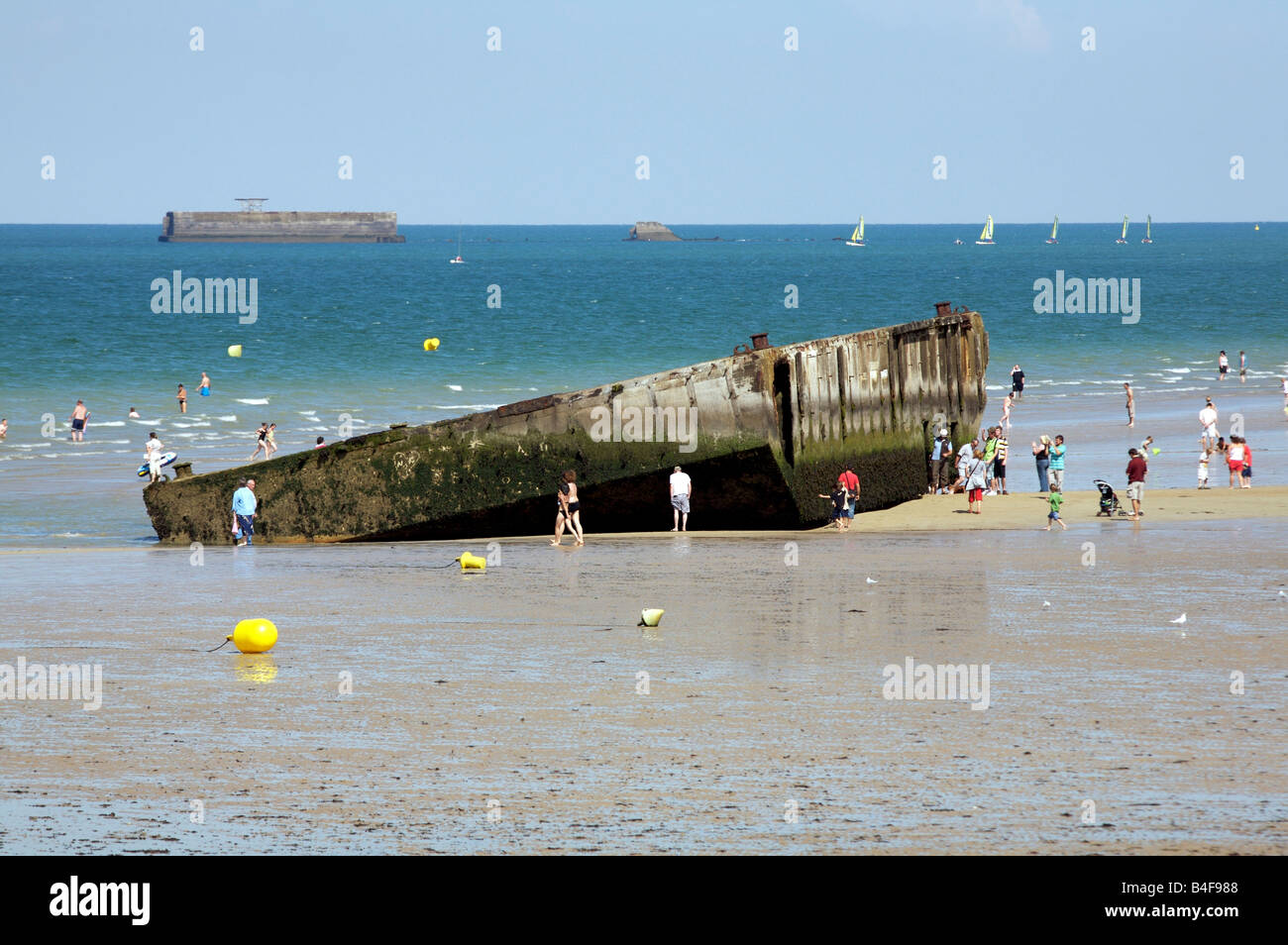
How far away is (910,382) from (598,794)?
18.8 metres

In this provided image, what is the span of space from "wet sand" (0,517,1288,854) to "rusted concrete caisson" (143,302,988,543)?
4029 millimetres

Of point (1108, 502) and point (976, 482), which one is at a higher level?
point (976, 482)

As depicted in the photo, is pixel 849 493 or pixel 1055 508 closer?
pixel 1055 508

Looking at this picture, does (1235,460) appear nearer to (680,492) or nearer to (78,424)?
(680,492)

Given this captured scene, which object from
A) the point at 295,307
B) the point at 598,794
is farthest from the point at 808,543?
the point at 295,307

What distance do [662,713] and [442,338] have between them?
71827 mm

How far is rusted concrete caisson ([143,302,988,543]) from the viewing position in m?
23.2

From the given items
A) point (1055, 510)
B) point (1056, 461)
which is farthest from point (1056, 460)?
point (1055, 510)

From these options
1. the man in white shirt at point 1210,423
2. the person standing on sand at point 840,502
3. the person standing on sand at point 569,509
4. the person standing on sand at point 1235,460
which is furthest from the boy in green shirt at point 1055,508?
the man in white shirt at point 1210,423

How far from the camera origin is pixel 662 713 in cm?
1152

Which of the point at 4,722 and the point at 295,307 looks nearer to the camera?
the point at 4,722
